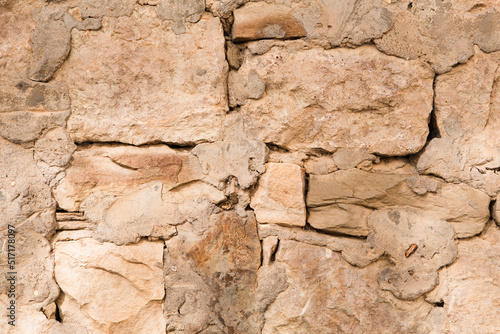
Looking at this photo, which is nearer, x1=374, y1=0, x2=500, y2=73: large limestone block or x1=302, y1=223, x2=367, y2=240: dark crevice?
x1=374, y1=0, x2=500, y2=73: large limestone block

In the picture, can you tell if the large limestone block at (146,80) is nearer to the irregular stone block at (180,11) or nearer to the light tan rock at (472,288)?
the irregular stone block at (180,11)

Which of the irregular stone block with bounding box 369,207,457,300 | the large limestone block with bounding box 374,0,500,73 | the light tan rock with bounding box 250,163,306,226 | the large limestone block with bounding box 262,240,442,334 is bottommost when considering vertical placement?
the large limestone block with bounding box 262,240,442,334

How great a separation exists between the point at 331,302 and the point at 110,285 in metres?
0.95

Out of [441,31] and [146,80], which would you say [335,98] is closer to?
[441,31]

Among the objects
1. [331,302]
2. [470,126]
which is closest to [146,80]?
[331,302]

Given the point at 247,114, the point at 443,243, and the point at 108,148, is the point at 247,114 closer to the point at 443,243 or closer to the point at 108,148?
the point at 108,148

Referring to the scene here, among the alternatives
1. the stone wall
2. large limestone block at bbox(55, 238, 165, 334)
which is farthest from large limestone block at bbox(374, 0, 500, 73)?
large limestone block at bbox(55, 238, 165, 334)

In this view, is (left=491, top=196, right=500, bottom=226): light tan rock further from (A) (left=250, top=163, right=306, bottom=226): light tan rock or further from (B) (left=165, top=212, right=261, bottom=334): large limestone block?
(B) (left=165, top=212, right=261, bottom=334): large limestone block

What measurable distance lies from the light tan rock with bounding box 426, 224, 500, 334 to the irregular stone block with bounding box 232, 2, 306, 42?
45.3 inches

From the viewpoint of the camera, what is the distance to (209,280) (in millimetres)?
2055

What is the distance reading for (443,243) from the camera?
6.53 ft

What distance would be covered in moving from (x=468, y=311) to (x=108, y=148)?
1672mm

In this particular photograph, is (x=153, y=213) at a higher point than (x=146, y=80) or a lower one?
lower

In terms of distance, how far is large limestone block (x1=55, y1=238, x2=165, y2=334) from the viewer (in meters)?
2.01
